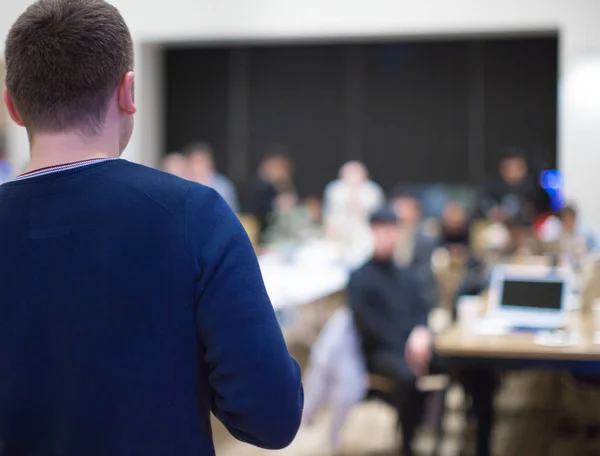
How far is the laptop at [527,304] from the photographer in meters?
3.49

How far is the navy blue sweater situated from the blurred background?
9.69ft

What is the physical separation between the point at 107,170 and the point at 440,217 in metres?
9.63

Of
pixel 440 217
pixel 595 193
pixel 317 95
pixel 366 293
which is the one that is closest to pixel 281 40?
pixel 317 95

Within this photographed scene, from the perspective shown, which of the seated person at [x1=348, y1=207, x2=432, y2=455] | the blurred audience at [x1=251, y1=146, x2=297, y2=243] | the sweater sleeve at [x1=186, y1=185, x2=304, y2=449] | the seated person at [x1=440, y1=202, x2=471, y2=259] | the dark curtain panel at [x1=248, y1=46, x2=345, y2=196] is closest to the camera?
the sweater sleeve at [x1=186, y1=185, x2=304, y2=449]

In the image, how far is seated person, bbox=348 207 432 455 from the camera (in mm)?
3891

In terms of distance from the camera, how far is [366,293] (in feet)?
13.5

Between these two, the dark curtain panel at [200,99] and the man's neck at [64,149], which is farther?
the dark curtain panel at [200,99]

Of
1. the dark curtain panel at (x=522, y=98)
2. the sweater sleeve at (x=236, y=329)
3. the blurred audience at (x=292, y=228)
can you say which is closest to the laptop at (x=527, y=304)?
the sweater sleeve at (x=236, y=329)

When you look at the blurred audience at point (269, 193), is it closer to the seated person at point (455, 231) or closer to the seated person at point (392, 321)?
the seated person at point (455, 231)

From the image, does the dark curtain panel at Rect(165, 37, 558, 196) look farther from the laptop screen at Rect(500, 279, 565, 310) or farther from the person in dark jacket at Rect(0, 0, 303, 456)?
the person in dark jacket at Rect(0, 0, 303, 456)

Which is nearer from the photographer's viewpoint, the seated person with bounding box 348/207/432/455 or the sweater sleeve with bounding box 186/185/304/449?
the sweater sleeve with bounding box 186/185/304/449

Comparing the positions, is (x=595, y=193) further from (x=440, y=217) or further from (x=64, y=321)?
(x=64, y=321)

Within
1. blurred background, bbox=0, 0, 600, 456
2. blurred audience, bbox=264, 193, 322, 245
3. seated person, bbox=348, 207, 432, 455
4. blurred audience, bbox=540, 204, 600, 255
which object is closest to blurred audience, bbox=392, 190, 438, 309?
blurred background, bbox=0, 0, 600, 456

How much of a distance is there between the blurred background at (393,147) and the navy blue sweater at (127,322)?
2.95 m
